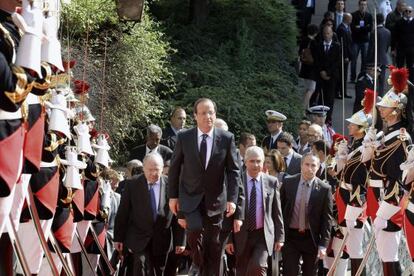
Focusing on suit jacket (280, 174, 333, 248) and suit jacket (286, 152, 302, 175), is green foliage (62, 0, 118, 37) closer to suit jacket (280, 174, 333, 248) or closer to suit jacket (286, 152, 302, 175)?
suit jacket (286, 152, 302, 175)

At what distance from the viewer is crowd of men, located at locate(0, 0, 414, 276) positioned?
8.41m

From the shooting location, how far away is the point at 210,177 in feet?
38.4

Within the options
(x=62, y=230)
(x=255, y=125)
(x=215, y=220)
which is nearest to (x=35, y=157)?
(x=62, y=230)

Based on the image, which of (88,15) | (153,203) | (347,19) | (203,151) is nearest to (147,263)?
(153,203)

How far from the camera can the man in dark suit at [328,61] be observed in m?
22.4

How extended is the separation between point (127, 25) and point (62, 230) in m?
8.67

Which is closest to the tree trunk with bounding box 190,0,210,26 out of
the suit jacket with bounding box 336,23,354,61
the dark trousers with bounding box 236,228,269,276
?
the suit jacket with bounding box 336,23,354,61

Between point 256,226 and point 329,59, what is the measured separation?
10416 millimetres

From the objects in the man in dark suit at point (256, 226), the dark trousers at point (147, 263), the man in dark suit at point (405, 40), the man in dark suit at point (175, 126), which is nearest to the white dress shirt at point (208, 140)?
the man in dark suit at point (256, 226)

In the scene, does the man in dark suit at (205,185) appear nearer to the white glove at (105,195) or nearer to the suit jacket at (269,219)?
the suit jacket at (269,219)

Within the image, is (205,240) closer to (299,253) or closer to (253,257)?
(253,257)

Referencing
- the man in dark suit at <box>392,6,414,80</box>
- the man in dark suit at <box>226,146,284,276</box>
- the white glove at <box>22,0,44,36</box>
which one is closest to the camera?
the white glove at <box>22,0,44,36</box>

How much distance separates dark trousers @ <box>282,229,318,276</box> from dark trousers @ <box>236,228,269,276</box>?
0.84m

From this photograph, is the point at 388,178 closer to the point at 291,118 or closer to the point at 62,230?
the point at 62,230
